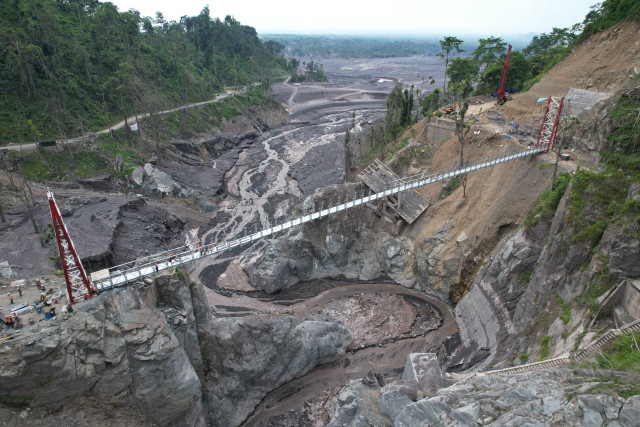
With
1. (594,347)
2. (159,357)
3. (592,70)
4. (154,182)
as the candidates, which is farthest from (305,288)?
(592,70)

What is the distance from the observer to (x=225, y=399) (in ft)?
77.5

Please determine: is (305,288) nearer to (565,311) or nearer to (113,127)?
(565,311)

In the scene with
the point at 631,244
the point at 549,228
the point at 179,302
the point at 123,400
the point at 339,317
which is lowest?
the point at 339,317

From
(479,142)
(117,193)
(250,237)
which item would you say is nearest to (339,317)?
(250,237)

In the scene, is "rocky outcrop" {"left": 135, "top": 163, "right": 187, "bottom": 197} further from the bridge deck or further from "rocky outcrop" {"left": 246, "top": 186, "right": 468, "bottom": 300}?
the bridge deck

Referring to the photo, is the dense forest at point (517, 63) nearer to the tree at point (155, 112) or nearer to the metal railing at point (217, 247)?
the metal railing at point (217, 247)

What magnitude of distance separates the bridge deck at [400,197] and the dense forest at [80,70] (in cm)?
3884

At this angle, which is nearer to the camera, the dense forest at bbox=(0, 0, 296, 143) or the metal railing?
the metal railing

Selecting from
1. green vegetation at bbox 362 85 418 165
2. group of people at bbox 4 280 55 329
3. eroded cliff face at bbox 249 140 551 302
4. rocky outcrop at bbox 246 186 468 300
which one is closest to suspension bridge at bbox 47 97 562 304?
group of people at bbox 4 280 55 329

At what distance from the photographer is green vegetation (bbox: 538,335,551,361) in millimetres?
18953

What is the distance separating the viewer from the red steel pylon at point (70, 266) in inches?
697

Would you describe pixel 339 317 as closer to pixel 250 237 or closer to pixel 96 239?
pixel 250 237

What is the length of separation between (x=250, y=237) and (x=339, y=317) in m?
10.2

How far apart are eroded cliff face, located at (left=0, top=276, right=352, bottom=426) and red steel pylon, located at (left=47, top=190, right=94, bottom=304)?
76 centimetres
